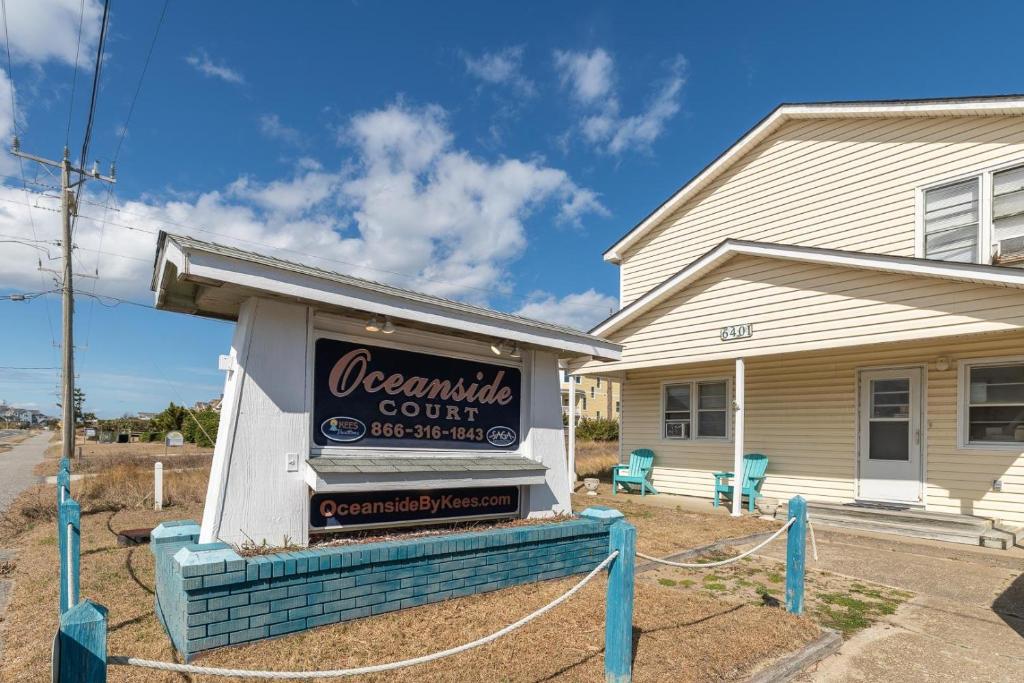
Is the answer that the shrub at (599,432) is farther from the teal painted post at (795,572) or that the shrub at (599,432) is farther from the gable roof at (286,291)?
the teal painted post at (795,572)

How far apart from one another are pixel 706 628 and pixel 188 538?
4.33 meters

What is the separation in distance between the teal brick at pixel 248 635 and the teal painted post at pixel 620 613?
2321 millimetres

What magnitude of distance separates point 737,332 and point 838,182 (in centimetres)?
405

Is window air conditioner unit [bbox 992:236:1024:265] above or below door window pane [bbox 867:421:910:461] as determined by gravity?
above

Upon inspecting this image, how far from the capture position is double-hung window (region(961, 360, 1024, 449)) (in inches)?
357

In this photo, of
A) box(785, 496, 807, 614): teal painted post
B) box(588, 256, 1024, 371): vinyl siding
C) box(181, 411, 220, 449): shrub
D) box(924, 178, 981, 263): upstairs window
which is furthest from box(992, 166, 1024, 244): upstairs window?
box(181, 411, 220, 449): shrub

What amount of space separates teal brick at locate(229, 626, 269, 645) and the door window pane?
1051 cm

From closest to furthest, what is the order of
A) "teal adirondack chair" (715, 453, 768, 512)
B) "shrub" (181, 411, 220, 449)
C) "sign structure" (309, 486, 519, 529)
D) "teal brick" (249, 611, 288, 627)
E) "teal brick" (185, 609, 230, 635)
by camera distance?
"teal brick" (185, 609, 230, 635) < "teal brick" (249, 611, 288, 627) < "sign structure" (309, 486, 519, 529) < "teal adirondack chair" (715, 453, 768, 512) < "shrub" (181, 411, 220, 449)

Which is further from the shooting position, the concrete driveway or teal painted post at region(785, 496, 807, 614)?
teal painted post at region(785, 496, 807, 614)

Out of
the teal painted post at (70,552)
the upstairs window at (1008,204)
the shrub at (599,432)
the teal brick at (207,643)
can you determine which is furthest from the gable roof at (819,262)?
the shrub at (599,432)

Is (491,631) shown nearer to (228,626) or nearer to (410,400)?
(228,626)

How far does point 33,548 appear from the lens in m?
7.58

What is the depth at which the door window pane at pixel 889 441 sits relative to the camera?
10.2 m

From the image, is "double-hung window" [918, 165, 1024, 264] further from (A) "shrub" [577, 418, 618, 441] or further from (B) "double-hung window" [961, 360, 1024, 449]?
(A) "shrub" [577, 418, 618, 441]
